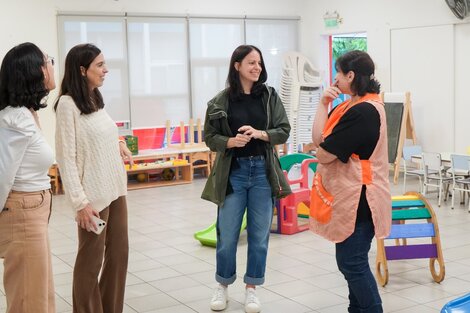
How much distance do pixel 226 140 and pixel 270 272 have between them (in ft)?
5.39

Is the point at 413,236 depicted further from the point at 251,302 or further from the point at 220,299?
the point at 220,299

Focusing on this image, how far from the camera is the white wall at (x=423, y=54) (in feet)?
32.2

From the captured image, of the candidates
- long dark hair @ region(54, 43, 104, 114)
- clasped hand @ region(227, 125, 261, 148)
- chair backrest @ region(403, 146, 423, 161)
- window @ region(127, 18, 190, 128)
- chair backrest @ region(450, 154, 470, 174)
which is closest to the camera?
long dark hair @ region(54, 43, 104, 114)

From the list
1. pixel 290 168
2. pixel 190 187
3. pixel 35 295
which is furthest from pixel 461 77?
pixel 35 295

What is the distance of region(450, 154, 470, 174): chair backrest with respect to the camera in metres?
7.87

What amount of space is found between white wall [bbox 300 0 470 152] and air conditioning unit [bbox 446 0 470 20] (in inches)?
5.6

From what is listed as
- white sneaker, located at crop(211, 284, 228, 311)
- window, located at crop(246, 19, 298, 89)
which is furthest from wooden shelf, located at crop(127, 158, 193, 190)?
white sneaker, located at crop(211, 284, 228, 311)

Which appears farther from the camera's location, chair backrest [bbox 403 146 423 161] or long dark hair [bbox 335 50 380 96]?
chair backrest [bbox 403 146 423 161]

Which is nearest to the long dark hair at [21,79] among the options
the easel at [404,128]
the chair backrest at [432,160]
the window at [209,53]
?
the chair backrest at [432,160]

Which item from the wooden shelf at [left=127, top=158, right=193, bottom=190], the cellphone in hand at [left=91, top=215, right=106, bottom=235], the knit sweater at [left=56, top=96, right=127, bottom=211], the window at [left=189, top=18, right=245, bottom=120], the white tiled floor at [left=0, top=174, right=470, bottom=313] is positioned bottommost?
the white tiled floor at [left=0, top=174, right=470, bottom=313]

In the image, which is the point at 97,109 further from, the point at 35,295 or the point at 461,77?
the point at 461,77

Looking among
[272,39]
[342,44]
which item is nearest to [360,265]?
[272,39]

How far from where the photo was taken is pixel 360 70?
3514mm

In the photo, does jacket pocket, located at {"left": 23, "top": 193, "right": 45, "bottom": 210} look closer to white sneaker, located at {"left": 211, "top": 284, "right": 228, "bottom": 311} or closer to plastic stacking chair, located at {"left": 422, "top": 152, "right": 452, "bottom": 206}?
white sneaker, located at {"left": 211, "top": 284, "right": 228, "bottom": 311}
